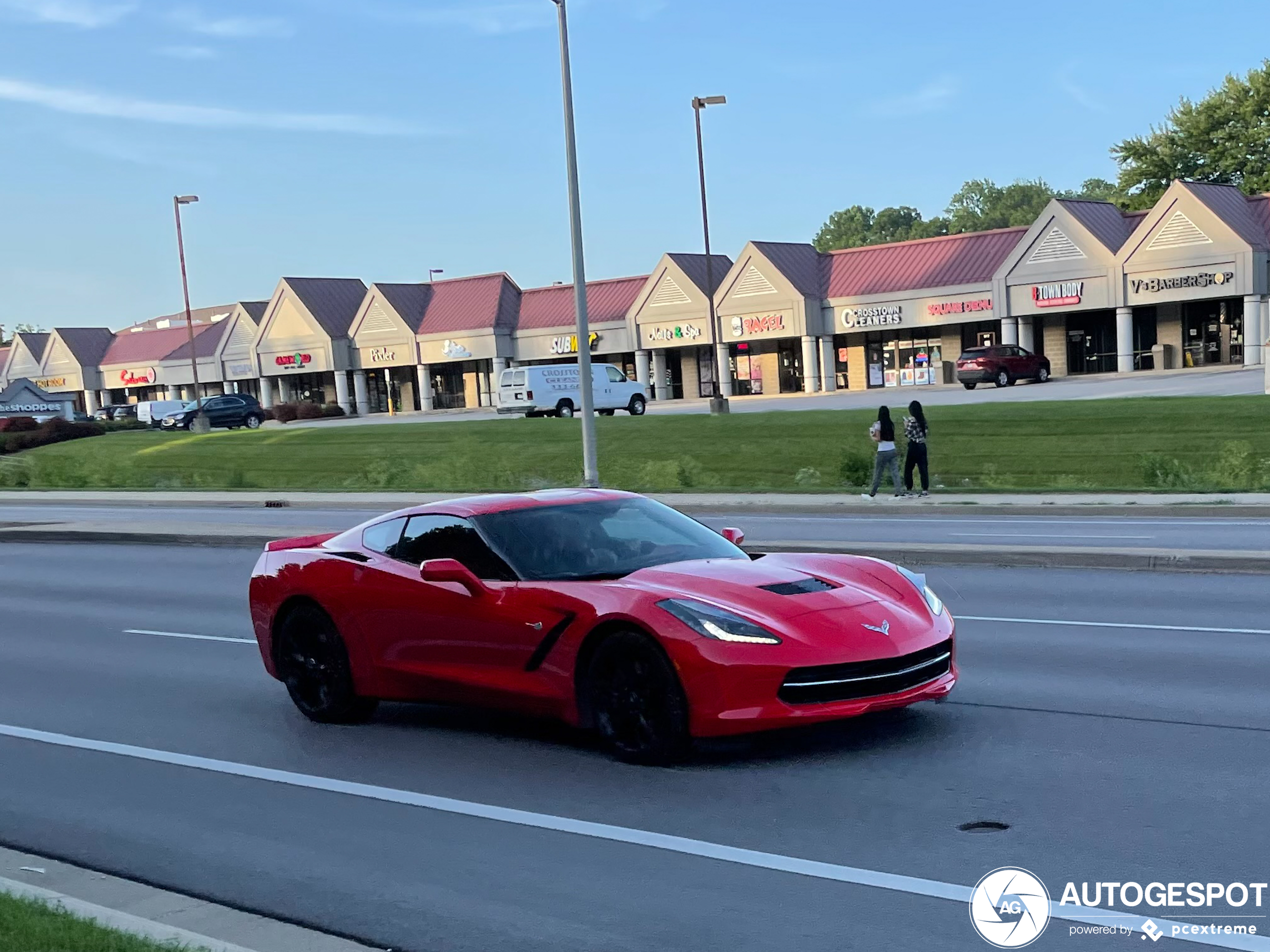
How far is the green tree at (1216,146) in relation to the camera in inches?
2982

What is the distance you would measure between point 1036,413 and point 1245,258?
25433 mm

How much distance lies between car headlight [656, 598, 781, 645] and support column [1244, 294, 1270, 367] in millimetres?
52802

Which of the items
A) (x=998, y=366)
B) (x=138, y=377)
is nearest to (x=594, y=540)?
(x=998, y=366)

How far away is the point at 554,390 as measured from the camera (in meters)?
51.3

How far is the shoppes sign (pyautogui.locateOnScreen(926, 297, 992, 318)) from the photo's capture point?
62.2 meters

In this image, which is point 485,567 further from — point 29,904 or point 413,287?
point 413,287

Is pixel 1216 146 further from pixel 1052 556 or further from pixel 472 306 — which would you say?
pixel 1052 556

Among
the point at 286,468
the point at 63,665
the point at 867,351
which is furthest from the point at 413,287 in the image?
the point at 63,665

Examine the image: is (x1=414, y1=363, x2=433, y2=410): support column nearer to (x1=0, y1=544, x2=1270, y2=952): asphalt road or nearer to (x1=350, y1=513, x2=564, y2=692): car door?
(x1=0, y1=544, x2=1270, y2=952): asphalt road

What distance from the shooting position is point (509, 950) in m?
5.01

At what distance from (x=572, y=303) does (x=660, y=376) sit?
22.1 ft

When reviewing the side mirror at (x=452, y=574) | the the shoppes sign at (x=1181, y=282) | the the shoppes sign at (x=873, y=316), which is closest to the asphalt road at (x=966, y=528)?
the side mirror at (x=452, y=574)

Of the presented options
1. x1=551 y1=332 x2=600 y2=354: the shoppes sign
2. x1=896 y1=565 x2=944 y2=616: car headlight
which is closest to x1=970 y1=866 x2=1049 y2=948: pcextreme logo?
x1=896 y1=565 x2=944 y2=616: car headlight

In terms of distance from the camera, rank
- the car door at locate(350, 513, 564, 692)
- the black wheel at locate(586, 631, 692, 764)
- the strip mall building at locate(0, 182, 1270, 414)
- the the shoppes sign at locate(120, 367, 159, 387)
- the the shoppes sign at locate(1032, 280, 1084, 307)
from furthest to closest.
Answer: the the shoppes sign at locate(120, 367, 159, 387) → the the shoppes sign at locate(1032, 280, 1084, 307) → the strip mall building at locate(0, 182, 1270, 414) → the car door at locate(350, 513, 564, 692) → the black wheel at locate(586, 631, 692, 764)
